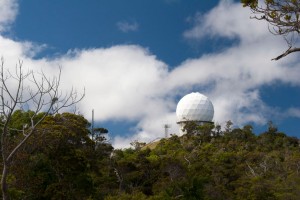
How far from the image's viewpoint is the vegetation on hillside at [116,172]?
22766mm

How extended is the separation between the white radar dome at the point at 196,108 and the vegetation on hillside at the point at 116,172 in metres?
16.4

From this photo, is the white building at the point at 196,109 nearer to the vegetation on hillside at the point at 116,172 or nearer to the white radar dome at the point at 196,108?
the white radar dome at the point at 196,108

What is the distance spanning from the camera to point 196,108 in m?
60.4

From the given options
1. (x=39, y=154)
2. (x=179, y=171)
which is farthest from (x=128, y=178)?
(x=39, y=154)

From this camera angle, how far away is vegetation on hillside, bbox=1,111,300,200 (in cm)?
2277

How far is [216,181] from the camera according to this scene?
A: 33406mm

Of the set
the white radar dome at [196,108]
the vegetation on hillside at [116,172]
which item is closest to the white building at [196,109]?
the white radar dome at [196,108]

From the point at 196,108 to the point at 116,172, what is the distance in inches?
1142

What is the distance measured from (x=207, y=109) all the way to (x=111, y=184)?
31372mm

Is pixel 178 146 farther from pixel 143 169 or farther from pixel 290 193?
pixel 290 193

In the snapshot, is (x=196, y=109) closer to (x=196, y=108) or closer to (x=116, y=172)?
(x=196, y=108)

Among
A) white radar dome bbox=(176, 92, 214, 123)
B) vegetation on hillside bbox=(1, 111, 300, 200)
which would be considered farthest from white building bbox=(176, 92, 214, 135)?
vegetation on hillside bbox=(1, 111, 300, 200)

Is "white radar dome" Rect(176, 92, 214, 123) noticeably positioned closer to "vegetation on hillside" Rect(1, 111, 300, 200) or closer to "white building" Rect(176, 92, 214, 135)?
"white building" Rect(176, 92, 214, 135)

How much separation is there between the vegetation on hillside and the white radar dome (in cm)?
1642
